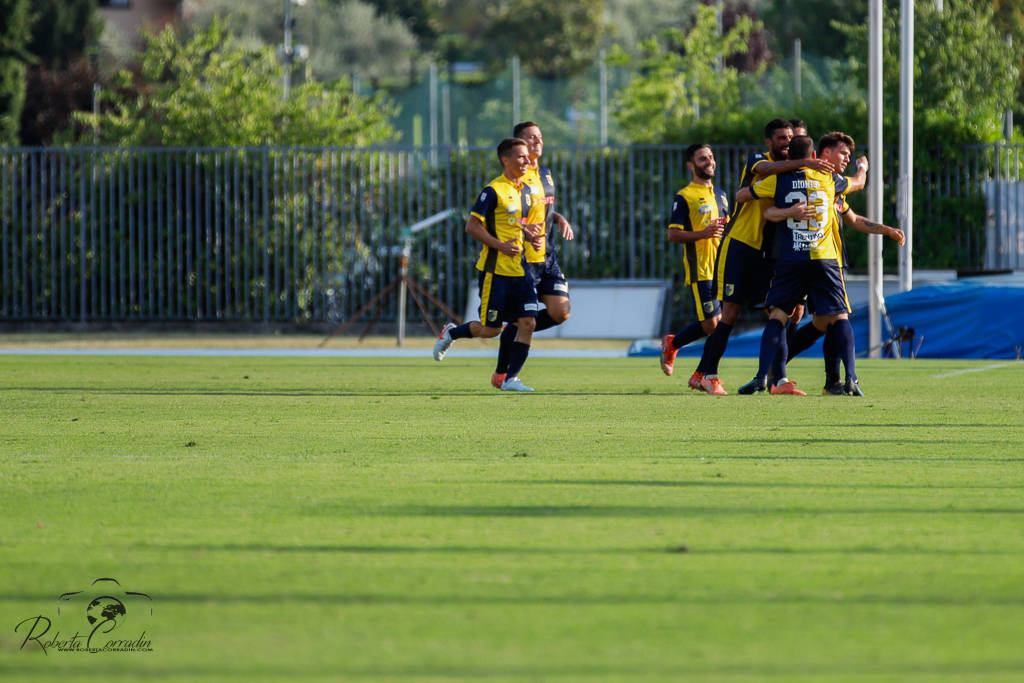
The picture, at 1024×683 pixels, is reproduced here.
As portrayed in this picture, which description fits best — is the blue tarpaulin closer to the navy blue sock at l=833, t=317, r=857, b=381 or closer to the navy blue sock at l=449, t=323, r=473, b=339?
the navy blue sock at l=449, t=323, r=473, b=339

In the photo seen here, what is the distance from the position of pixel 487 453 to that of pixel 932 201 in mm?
16053

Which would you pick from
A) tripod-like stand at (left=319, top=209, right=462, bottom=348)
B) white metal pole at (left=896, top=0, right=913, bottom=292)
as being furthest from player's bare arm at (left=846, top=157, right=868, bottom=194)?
tripod-like stand at (left=319, top=209, right=462, bottom=348)

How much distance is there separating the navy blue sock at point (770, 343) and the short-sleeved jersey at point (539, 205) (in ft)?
5.92

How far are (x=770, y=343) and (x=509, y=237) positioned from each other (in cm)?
207

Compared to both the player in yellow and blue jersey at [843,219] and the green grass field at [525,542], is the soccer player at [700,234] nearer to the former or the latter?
the player in yellow and blue jersey at [843,219]

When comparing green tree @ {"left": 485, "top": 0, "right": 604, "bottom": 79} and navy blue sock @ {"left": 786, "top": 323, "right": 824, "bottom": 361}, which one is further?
green tree @ {"left": 485, "top": 0, "right": 604, "bottom": 79}

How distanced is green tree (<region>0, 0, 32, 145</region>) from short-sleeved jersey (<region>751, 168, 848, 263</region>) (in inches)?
1328

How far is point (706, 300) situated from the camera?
12812 millimetres

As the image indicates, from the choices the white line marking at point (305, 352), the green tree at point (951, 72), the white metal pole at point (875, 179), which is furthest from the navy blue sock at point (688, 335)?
the green tree at point (951, 72)

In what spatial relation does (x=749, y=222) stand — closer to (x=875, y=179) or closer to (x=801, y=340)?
(x=801, y=340)

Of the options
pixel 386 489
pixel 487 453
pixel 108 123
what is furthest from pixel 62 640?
pixel 108 123

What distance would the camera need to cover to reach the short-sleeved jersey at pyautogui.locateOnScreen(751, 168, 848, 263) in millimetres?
10977

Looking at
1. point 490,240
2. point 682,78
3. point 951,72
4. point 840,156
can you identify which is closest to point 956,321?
point 840,156

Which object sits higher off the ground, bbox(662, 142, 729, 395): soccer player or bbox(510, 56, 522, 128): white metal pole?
bbox(510, 56, 522, 128): white metal pole
